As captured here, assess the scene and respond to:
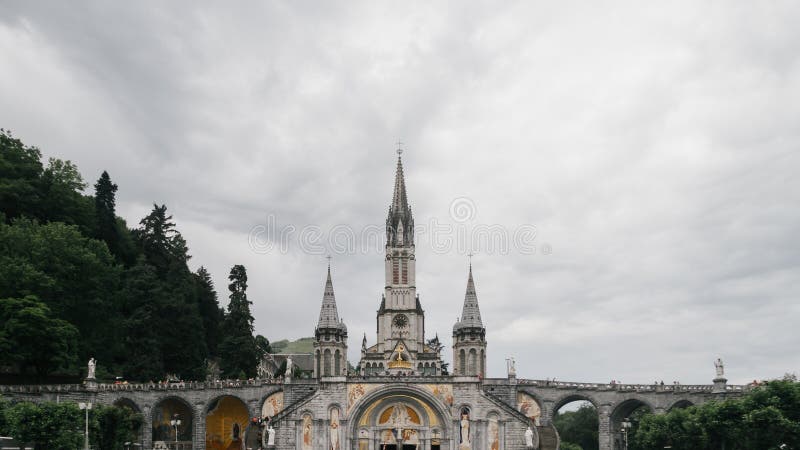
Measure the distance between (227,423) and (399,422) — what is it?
15.7m

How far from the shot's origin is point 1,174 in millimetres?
74000

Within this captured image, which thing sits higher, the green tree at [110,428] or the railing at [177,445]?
the green tree at [110,428]

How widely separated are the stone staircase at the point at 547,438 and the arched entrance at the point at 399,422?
27.2 feet

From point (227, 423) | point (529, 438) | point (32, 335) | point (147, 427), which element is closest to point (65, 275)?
point (32, 335)

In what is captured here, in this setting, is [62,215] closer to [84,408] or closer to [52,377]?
[52,377]

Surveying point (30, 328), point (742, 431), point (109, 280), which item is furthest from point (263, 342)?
point (742, 431)

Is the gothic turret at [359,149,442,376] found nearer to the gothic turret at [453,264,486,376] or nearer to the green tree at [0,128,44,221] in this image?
the gothic turret at [453,264,486,376]

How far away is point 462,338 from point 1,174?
177 feet

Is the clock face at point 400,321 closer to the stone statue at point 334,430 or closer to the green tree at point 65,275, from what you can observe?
the stone statue at point 334,430

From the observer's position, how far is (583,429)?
97.6 meters

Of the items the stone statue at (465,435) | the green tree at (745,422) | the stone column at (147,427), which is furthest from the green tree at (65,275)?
the green tree at (745,422)

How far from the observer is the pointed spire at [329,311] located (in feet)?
336

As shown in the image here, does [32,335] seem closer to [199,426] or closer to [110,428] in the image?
[110,428]

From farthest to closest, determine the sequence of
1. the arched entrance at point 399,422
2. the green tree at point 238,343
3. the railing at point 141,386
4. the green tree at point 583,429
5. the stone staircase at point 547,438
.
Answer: the green tree at point 583,429
the green tree at point 238,343
the stone staircase at point 547,438
the arched entrance at point 399,422
the railing at point 141,386
